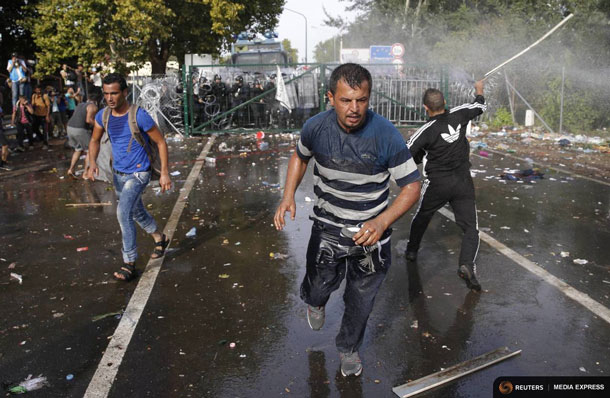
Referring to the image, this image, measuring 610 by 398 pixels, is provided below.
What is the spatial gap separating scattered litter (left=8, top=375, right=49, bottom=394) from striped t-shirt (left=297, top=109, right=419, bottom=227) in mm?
2001

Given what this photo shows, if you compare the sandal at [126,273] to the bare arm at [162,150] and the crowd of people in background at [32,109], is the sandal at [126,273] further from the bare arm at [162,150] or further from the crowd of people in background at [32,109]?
the crowd of people in background at [32,109]

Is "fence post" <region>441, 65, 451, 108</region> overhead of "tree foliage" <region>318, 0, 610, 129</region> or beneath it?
beneath

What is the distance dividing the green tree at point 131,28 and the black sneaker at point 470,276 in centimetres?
1618

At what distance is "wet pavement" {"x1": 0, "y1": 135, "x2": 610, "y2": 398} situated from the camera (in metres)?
3.46

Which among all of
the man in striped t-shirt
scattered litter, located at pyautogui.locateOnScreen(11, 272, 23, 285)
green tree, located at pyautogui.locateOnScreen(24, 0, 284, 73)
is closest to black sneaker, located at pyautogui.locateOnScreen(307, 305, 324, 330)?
the man in striped t-shirt

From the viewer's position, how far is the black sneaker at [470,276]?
15.5 feet

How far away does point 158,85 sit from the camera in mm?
16625

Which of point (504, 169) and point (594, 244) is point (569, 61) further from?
point (594, 244)

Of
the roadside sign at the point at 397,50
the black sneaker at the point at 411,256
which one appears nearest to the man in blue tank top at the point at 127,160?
the black sneaker at the point at 411,256

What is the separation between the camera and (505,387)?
2.60 m

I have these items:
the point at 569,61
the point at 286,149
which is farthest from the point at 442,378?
the point at 569,61

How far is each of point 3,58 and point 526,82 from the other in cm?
2261

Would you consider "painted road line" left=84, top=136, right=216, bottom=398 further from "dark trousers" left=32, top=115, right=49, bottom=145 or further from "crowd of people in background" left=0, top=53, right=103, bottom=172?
"dark trousers" left=32, top=115, right=49, bottom=145

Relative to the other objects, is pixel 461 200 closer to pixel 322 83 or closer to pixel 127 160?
pixel 127 160
